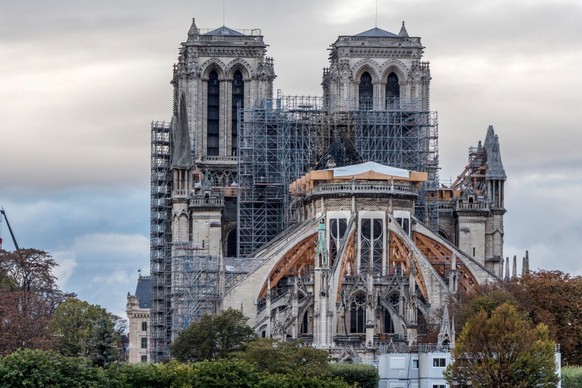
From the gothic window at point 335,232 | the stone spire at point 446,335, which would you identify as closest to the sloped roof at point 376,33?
the gothic window at point 335,232

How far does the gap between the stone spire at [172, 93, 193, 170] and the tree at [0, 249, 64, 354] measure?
11795mm

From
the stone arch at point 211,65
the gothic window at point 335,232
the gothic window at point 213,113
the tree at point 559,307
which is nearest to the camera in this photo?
the tree at point 559,307

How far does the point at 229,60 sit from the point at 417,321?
105 feet

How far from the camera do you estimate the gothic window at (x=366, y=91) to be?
174 meters

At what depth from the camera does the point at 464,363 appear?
126375 millimetres

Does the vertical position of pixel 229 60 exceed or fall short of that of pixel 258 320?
it exceeds it

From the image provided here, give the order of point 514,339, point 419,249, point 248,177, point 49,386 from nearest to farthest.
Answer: point 49,386 < point 514,339 < point 419,249 < point 248,177

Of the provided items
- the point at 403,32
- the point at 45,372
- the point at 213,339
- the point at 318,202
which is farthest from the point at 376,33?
the point at 45,372

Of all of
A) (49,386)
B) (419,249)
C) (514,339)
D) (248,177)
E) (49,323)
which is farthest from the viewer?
(248,177)

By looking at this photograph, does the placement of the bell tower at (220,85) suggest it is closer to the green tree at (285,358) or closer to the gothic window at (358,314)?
the gothic window at (358,314)

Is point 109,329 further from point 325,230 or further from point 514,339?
point 325,230

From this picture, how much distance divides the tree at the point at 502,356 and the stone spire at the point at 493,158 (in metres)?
43.2

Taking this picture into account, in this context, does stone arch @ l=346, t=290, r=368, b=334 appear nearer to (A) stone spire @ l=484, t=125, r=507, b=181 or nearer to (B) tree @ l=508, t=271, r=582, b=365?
(B) tree @ l=508, t=271, r=582, b=365

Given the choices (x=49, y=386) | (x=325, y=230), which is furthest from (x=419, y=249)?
(x=49, y=386)
